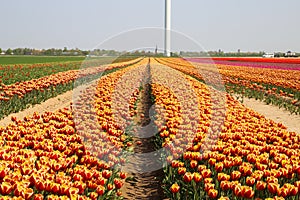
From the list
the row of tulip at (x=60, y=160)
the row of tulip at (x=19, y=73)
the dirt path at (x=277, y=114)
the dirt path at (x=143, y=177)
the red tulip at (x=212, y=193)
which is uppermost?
the row of tulip at (x=19, y=73)

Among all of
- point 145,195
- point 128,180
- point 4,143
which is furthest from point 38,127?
point 145,195

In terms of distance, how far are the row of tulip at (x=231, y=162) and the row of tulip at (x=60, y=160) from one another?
0.83 meters

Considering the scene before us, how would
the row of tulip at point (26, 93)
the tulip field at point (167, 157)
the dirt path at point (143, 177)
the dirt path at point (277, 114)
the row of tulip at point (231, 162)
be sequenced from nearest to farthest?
1. the tulip field at point (167, 157)
2. the row of tulip at point (231, 162)
3. the dirt path at point (143, 177)
4. the dirt path at point (277, 114)
5. the row of tulip at point (26, 93)

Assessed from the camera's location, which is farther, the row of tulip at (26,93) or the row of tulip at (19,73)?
the row of tulip at (19,73)

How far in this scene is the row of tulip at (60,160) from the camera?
3.23 m

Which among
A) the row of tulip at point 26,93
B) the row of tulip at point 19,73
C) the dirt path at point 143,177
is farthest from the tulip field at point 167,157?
the row of tulip at point 19,73

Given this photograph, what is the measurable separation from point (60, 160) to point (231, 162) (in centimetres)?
205

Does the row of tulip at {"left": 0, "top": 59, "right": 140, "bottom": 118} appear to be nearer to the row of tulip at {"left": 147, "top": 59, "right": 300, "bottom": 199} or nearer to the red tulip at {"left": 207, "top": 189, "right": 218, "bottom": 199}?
the row of tulip at {"left": 147, "top": 59, "right": 300, "bottom": 199}

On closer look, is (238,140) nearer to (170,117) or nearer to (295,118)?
(170,117)

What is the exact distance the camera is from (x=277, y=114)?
1172 cm

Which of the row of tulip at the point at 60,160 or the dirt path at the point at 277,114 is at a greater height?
the row of tulip at the point at 60,160

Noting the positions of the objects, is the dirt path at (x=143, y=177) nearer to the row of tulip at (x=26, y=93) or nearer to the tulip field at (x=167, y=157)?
the tulip field at (x=167, y=157)

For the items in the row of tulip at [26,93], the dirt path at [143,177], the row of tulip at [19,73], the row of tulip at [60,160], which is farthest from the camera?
the row of tulip at [19,73]

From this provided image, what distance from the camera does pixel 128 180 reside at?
5.81 metres
